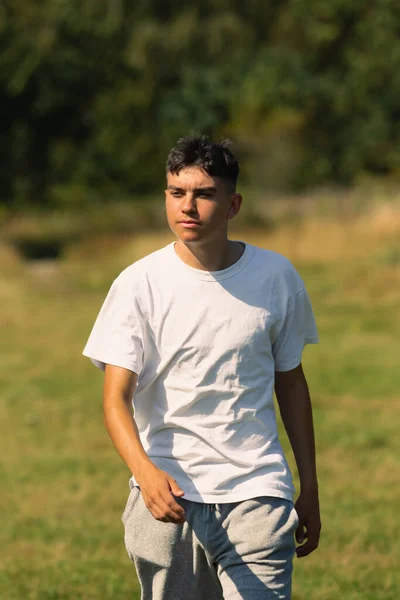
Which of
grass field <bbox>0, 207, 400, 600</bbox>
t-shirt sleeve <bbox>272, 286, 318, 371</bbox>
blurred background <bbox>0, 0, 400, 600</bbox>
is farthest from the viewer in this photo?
blurred background <bbox>0, 0, 400, 600</bbox>

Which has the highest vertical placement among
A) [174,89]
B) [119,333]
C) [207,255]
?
[174,89]

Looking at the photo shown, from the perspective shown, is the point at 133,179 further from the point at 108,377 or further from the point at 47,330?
the point at 108,377

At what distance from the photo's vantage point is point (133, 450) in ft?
10.1

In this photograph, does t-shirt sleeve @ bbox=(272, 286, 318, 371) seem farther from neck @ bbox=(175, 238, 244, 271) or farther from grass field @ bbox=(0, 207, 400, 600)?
grass field @ bbox=(0, 207, 400, 600)

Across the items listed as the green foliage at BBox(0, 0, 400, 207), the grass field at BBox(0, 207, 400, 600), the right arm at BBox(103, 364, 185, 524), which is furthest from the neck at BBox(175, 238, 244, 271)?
the green foliage at BBox(0, 0, 400, 207)

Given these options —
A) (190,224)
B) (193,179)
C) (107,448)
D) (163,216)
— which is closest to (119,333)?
(190,224)

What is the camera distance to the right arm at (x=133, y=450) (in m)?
2.99

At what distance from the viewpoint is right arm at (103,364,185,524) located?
2.99 meters

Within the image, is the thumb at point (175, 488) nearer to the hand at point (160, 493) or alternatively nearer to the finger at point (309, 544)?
the hand at point (160, 493)

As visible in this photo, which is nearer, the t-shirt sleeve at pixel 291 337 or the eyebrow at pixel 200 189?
the eyebrow at pixel 200 189

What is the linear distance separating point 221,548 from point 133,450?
0.42m

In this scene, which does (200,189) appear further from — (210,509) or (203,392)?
(210,509)

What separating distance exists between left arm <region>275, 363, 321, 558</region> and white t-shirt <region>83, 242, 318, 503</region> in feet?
0.39

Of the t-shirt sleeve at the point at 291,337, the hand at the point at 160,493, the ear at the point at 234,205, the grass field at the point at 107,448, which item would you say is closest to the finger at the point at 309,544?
the t-shirt sleeve at the point at 291,337
